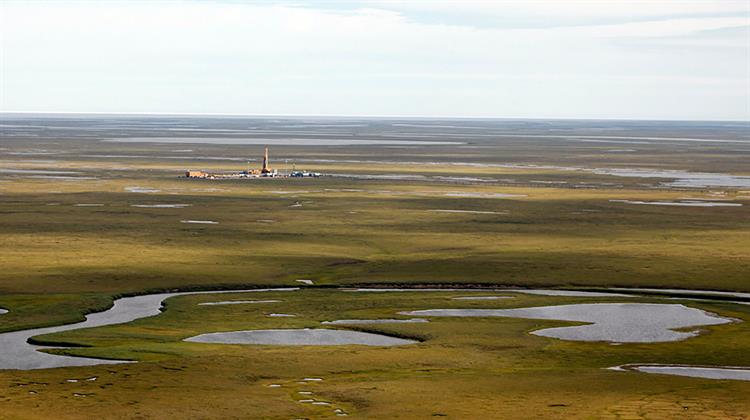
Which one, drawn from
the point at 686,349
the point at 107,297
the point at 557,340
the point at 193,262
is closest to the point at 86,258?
the point at 193,262

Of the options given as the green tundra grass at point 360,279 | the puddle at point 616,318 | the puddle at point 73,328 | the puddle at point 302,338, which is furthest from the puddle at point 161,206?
the puddle at point 302,338

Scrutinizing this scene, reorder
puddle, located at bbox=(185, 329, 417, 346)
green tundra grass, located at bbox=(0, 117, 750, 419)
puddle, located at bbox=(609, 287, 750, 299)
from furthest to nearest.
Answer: puddle, located at bbox=(609, 287, 750, 299), puddle, located at bbox=(185, 329, 417, 346), green tundra grass, located at bbox=(0, 117, 750, 419)

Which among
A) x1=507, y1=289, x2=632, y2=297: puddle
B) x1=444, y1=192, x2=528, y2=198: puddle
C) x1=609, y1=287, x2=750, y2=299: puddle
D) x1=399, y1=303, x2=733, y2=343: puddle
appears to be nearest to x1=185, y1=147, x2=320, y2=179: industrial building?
x1=444, y1=192, x2=528, y2=198: puddle

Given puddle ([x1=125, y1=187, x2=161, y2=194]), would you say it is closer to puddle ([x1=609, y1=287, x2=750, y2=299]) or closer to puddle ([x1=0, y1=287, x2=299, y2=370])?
puddle ([x1=0, y1=287, x2=299, y2=370])

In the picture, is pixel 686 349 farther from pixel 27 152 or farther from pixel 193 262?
pixel 27 152

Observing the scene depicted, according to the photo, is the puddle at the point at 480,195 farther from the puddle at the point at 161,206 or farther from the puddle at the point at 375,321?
the puddle at the point at 375,321

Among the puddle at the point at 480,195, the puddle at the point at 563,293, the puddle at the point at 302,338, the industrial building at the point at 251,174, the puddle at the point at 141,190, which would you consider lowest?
the industrial building at the point at 251,174
